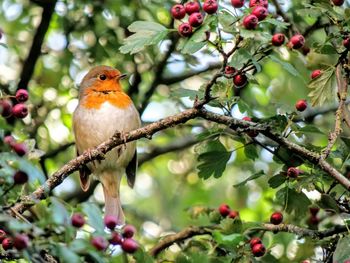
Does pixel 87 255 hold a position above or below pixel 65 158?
above

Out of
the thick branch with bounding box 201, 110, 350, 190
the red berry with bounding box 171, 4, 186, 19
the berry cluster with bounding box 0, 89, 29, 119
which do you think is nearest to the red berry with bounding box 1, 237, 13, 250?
the berry cluster with bounding box 0, 89, 29, 119

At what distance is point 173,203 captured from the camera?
346 inches

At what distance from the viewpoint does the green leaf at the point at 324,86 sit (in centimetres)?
449

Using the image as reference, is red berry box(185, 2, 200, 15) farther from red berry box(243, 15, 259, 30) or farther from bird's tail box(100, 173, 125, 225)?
bird's tail box(100, 173, 125, 225)

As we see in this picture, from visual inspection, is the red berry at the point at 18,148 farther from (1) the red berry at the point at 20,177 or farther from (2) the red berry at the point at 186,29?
(2) the red berry at the point at 186,29

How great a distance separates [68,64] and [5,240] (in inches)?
141

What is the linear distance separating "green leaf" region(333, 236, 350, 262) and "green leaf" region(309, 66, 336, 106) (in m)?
0.81

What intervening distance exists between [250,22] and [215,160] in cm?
137

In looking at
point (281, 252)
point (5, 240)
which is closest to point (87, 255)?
point (5, 240)

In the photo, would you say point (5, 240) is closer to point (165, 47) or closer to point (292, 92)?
point (165, 47)

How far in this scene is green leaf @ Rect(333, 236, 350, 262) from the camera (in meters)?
3.99

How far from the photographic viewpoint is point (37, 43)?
6.70 meters

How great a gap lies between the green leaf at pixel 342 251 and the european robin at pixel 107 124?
2364 mm

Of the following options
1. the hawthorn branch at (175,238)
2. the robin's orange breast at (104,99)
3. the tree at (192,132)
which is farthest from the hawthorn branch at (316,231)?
the robin's orange breast at (104,99)
